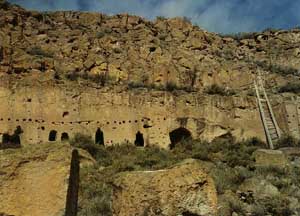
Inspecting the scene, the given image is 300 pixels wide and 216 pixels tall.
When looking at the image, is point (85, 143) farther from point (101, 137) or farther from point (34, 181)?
point (34, 181)

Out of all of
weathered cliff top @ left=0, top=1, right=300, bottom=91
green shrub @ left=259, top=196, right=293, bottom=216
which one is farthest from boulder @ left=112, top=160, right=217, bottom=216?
weathered cliff top @ left=0, top=1, right=300, bottom=91

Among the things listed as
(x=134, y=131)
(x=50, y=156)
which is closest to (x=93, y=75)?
(x=134, y=131)

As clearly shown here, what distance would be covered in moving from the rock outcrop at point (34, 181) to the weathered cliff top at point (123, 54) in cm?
2686

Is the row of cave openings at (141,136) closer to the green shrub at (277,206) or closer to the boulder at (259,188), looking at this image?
the boulder at (259,188)

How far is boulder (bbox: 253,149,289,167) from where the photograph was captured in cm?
2227

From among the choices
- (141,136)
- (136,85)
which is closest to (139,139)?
(141,136)

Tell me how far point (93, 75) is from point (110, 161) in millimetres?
12554

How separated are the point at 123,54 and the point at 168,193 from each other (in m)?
32.5

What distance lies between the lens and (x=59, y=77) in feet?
110

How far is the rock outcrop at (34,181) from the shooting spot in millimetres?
5391

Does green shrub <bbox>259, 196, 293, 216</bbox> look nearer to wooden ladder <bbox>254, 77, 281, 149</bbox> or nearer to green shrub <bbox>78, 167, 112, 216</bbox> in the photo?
green shrub <bbox>78, 167, 112, 216</bbox>

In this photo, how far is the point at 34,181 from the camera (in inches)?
217

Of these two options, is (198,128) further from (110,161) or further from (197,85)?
(110,161)

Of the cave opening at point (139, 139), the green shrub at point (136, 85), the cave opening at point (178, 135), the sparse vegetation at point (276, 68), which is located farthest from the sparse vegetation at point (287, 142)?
the sparse vegetation at point (276, 68)
